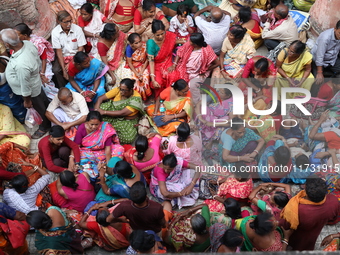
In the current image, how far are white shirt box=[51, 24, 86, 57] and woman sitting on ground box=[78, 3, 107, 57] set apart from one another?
0.69 ft

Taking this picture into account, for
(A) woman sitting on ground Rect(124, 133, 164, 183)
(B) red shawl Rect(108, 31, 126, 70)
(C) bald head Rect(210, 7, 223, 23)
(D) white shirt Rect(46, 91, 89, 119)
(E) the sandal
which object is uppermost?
(C) bald head Rect(210, 7, 223, 23)

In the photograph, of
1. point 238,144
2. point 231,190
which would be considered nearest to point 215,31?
point 238,144

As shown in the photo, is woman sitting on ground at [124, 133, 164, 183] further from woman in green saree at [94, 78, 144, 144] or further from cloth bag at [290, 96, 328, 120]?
cloth bag at [290, 96, 328, 120]

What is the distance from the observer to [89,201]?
16.7 feet

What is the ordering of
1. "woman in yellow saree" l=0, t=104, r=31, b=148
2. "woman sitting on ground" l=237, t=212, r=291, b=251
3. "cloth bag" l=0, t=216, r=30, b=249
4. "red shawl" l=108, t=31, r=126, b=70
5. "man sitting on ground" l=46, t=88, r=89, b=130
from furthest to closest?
"red shawl" l=108, t=31, r=126, b=70, "man sitting on ground" l=46, t=88, r=89, b=130, "woman in yellow saree" l=0, t=104, r=31, b=148, "cloth bag" l=0, t=216, r=30, b=249, "woman sitting on ground" l=237, t=212, r=291, b=251

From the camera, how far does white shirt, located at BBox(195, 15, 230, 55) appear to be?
21.8ft

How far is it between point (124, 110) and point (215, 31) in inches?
76.0

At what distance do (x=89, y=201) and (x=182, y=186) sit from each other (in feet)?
3.60

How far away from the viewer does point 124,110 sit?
19.3 ft

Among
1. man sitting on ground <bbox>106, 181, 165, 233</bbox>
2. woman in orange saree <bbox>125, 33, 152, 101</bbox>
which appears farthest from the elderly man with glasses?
man sitting on ground <bbox>106, 181, 165, 233</bbox>

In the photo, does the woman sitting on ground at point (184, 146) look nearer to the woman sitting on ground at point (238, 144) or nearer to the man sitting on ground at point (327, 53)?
the woman sitting on ground at point (238, 144)

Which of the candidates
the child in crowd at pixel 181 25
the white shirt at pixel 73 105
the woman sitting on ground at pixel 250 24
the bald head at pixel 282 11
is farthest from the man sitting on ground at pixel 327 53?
the white shirt at pixel 73 105

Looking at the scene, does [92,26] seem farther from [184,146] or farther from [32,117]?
[184,146]

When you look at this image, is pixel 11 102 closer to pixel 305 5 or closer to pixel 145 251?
pixel 145 251
